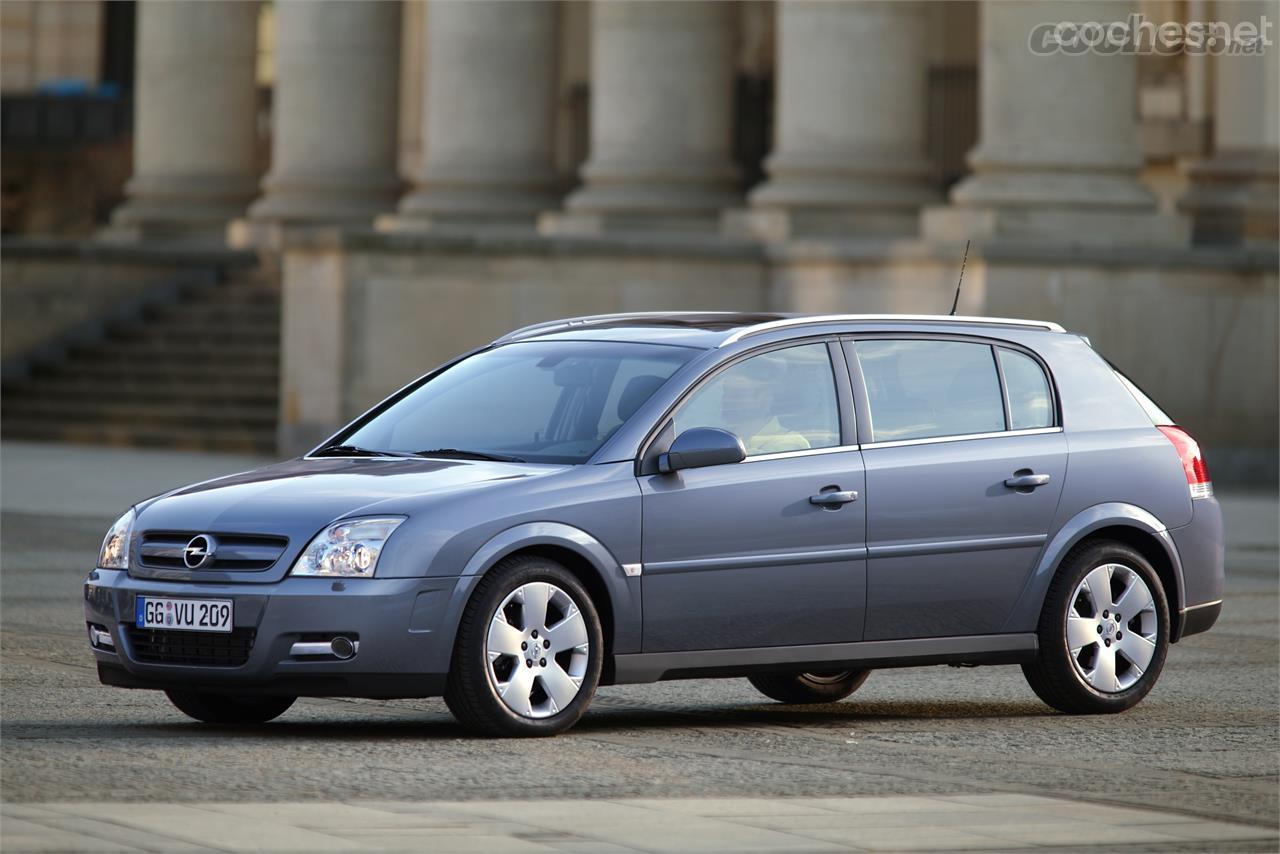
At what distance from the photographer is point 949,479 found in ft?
34.9

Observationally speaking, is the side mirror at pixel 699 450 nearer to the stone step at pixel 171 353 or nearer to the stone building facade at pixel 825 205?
the stone building facade at pixel 825 205

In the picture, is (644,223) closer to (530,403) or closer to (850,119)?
(850,119)

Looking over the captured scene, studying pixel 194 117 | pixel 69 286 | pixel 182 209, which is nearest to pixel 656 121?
pixel 69 286

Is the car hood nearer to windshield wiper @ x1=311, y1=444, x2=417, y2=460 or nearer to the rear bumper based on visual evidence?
windshield wiper @ x1=311, y1=444, x2=417, y2=460

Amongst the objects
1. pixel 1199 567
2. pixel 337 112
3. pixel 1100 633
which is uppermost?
pixel 337 112

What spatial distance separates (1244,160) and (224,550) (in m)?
19.1

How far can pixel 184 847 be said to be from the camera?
7016 mm

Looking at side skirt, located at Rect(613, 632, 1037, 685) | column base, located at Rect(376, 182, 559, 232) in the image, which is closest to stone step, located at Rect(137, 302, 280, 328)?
column base, located at Rect(376, 182, 559, 232)

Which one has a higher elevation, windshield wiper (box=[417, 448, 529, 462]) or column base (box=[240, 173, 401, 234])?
column base (box=[240, 173, 401, 234])

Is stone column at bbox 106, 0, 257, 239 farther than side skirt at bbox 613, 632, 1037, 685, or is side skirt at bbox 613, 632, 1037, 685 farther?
stone column at bbox 106, 0, 257, 239

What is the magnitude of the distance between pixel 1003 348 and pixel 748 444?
1.49 meters

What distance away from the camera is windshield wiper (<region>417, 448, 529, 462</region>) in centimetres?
1008

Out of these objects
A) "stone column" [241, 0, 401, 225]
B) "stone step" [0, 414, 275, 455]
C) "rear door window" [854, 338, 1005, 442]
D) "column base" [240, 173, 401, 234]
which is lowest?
"stone step" [0, 414, 275, 455]

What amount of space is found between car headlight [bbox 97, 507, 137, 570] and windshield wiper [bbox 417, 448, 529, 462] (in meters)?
1.15
